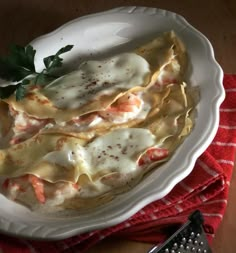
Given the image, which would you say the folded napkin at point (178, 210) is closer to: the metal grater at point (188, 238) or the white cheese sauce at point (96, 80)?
the metal grater at point (188, 238)

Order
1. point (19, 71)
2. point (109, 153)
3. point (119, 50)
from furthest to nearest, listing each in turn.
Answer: point (119, 50)
point (19, 71)
point (109, 153)

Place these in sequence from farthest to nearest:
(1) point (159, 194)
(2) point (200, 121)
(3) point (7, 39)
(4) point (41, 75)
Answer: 1. (3) point (7, 39)
2. (4) point (41, 75)
3. (2) point (200, 121)
4. (1) point (159, 194)

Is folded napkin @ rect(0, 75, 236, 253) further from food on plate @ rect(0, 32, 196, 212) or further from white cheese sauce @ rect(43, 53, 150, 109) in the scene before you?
white cheese sauce @ rect(43, 53, 150, 109)

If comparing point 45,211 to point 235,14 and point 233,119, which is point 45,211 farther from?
point 235,14

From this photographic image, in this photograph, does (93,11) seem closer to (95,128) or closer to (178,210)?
(95,128)

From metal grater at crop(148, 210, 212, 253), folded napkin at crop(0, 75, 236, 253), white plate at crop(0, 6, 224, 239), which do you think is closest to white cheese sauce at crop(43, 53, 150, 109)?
white plate at crop(0, 6, 224, 239)

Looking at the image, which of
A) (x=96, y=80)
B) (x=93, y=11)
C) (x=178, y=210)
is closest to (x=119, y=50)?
(x=96, y=80)

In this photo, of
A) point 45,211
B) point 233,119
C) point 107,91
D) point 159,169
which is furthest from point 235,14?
point 45,211
